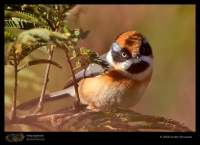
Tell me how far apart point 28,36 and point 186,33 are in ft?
7.18

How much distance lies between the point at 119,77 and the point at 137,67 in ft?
0.47

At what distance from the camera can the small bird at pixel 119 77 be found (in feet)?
7.48

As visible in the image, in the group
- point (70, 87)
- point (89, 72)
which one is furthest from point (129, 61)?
point (70, 87)

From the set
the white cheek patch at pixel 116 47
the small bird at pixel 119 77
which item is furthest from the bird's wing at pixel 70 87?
the white cheek patch at pixel 116 47

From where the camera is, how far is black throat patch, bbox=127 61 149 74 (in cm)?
235

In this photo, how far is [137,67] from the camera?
2.36 m

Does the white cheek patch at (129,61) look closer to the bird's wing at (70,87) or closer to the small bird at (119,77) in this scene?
the small bird at (119,77)

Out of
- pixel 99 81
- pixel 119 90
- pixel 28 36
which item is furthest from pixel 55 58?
pixel 28 36

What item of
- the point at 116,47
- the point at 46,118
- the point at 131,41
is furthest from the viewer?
the point at 116,47

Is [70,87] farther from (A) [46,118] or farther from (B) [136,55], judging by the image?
(A) [46,118]

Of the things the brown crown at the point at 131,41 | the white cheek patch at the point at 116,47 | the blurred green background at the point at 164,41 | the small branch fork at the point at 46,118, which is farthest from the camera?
the blurred green background at the point at 164,41

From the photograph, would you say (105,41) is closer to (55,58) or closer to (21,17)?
(55,58)

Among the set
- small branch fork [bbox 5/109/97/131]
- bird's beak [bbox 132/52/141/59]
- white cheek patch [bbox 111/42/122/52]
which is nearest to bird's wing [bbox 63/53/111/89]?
white cheek patch [bbox 111/42/122/52]

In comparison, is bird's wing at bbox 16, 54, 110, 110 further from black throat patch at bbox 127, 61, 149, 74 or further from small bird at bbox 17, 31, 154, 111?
black throat patch at bbox 127, 61, 149, 74
